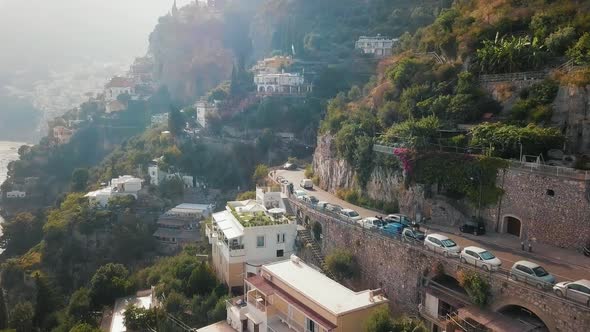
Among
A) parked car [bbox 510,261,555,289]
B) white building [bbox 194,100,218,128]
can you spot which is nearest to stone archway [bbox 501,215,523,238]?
parked car [bbox 510,261,555,289]

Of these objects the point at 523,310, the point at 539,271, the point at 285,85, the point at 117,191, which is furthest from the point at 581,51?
the point at 285,85

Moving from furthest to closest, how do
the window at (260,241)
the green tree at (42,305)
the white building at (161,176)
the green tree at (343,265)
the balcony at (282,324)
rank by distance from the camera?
1. the white building at (161,176)
2. the green tree at (42,305)
3. the window at (260,241)
4. the green tree at (343,265)
5. the balcony at (282,324)

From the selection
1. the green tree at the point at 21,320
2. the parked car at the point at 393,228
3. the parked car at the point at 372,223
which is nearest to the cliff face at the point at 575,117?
the parked car at the point at 393,228

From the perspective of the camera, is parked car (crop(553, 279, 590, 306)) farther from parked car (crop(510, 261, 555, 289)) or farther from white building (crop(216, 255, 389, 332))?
white building (crop(216, 255, 389, 332))

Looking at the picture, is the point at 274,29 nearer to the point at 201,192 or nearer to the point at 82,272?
the point at 201,192

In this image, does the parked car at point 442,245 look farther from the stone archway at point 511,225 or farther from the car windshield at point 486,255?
the stone archway at point 511,225

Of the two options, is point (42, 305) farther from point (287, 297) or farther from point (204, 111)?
point (204, 111)
